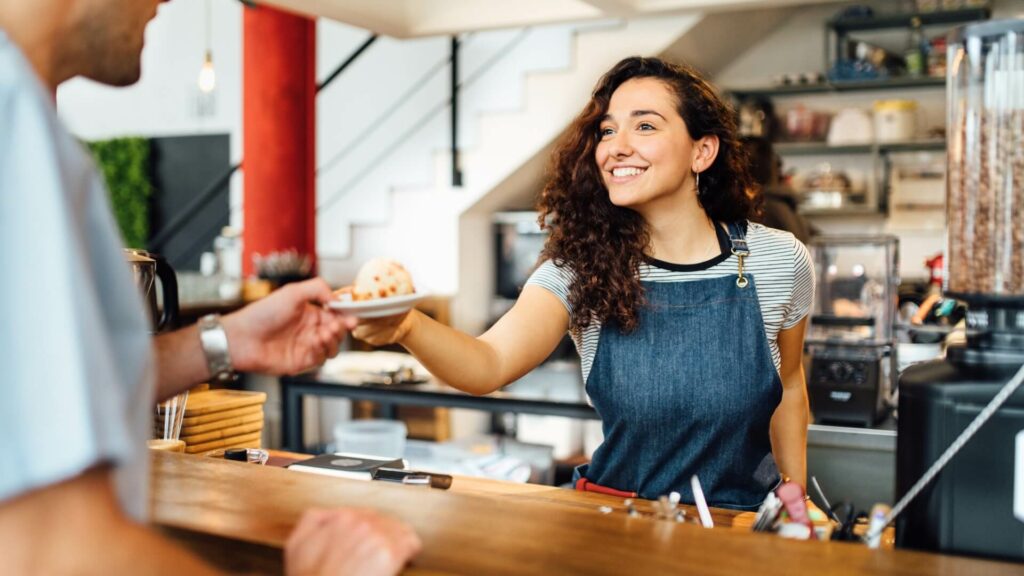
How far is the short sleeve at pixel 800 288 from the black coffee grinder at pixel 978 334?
803mm

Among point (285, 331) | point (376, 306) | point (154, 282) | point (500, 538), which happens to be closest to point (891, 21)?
point (154, 282)

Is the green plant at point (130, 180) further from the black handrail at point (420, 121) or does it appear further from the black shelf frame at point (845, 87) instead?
the black shelf frame at point (845, 87)

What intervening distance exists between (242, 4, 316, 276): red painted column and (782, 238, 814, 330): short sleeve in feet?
15.7

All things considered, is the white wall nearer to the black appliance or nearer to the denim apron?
the black appliance

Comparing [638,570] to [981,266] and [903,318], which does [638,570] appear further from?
[903,318]

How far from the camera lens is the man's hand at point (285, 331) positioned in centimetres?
124

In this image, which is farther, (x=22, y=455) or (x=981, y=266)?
(x=981, y=266)

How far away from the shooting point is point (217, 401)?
216 centimetres

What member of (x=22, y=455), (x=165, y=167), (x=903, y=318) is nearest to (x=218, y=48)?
(x=165, y=167)

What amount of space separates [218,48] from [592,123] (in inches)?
300

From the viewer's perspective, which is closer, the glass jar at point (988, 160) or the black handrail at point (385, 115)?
the glass jar at point (988, 160)

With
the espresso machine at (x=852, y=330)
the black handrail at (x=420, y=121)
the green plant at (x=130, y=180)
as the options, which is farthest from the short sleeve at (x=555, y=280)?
the green plant at (x=130, y=180)

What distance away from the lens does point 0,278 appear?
659 mm

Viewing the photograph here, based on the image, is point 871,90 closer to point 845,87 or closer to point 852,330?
point 845,87
